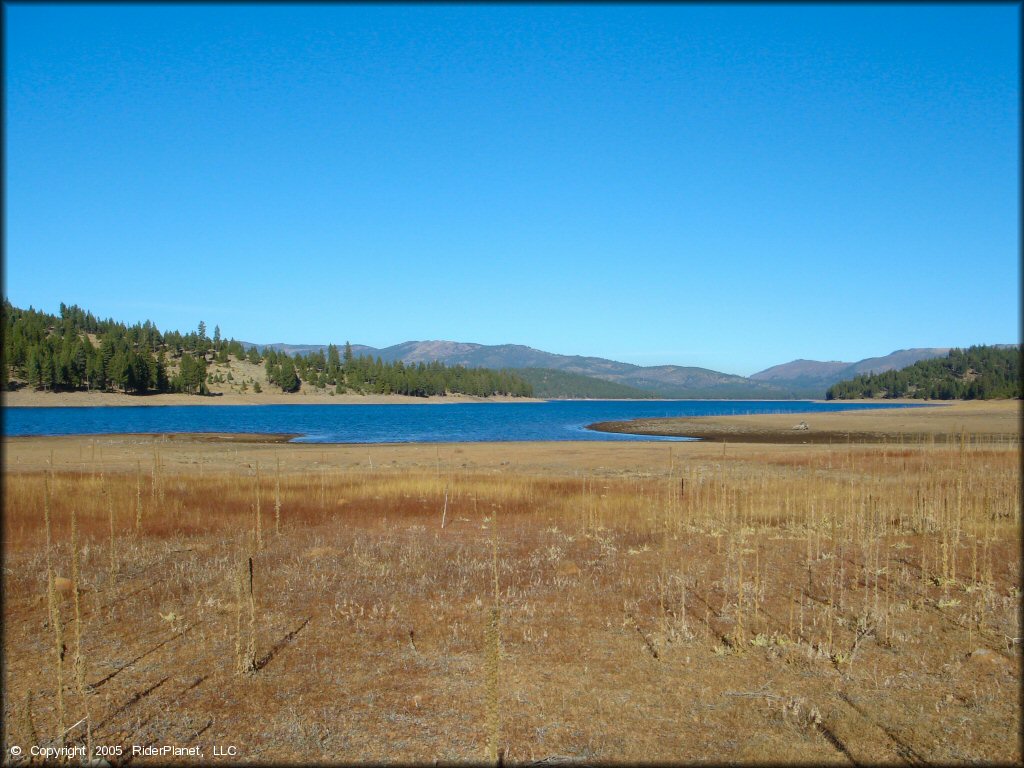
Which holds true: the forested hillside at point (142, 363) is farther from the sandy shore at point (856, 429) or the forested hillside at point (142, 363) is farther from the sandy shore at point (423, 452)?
the sandy shore at point (856, 429)

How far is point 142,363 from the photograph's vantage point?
134000mm

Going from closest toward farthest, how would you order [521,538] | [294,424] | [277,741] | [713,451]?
[277,741], [521,538], [713,451], [294,424]

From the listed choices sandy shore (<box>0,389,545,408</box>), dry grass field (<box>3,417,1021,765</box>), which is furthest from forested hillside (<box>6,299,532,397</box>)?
dry grass field (<box>3,417,1021,765</box>)

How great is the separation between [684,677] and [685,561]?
6.53m

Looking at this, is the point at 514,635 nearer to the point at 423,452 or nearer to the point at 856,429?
the point at 423,452

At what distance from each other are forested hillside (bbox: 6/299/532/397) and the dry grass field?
3899 inches

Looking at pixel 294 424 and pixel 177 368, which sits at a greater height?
pixel 177 368

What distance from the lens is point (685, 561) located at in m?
15.5

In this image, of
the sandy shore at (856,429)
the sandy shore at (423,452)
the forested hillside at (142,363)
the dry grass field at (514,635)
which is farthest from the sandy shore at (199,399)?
the dry grass field at (514,635)

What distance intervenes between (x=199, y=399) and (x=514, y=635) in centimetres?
14311

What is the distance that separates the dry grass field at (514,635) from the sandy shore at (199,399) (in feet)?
304

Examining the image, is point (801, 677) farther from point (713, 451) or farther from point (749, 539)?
point (713, 451)

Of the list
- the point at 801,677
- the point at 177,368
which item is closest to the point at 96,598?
the point at 801,677

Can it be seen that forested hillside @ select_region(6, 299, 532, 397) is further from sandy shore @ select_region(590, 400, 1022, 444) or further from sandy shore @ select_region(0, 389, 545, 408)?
sandy shore @ select_region(590, 400, 1022, 444)
